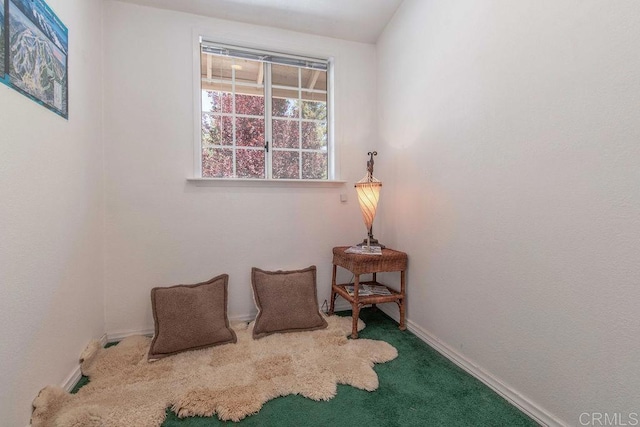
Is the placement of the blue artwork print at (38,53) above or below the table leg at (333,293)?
above

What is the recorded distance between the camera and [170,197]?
7.32 feet

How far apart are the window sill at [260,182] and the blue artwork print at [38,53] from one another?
919 millimetres

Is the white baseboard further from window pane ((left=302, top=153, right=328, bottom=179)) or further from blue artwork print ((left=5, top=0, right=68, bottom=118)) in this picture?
blue artwork print ((left=5, top=0, right=68, bottom=118))

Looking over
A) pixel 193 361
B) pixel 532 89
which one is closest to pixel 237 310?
pixel 193 361

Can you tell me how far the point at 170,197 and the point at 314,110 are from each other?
152cm

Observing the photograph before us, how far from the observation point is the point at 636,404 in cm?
99

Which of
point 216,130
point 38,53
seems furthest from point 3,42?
point 216,130

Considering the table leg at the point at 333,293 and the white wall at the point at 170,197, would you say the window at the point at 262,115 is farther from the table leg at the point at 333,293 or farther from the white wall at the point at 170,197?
the table leg at the point at 333,293

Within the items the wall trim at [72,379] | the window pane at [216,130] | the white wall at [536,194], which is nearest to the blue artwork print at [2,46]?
the window pane at [216,130]

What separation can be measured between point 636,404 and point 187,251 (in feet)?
8.47

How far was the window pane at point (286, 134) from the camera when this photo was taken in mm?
2607

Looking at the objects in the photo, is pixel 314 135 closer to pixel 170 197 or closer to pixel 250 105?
pixel 250 105

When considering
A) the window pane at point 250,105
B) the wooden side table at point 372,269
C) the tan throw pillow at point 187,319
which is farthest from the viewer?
the window pane at point 250,105

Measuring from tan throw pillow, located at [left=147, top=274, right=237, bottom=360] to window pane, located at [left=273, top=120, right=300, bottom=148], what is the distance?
139 centimetres
